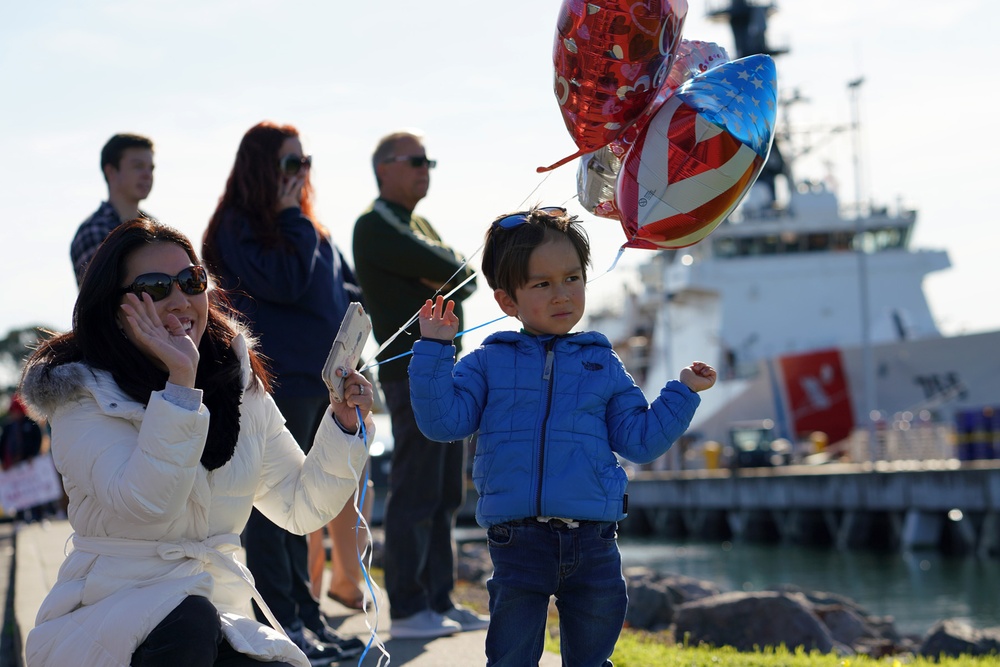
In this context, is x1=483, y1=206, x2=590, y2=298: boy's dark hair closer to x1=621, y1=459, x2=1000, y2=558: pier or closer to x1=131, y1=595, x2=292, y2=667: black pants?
x1=131, y1=595, x2=292, y2=667: black pants

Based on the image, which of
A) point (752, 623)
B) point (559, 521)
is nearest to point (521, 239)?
point (559, 521)

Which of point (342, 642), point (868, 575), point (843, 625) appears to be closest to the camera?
point (342, 642)

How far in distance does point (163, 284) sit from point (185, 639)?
71cm

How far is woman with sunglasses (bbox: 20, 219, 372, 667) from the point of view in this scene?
2.36 metres

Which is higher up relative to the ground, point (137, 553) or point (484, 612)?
point (137, 553)

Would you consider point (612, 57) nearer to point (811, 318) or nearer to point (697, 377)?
point (697, 377)

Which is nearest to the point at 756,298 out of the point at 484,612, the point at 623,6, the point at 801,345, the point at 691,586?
the point at 801,345

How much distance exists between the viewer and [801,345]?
95.7 ft

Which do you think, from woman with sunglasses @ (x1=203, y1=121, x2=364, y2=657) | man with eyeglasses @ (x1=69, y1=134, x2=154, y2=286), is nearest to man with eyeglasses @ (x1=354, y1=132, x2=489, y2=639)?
woman with sunglasses @ (x1=203, y1=121, x2=364, y2=657)

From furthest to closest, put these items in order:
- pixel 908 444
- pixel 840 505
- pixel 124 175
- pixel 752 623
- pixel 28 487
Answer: pixel 908 444 → pixel 840 505 → pixel 28 487 → pixel 752 623 → pixel 124 175

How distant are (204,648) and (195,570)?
0.19 m

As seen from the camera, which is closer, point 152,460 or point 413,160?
point 152,460

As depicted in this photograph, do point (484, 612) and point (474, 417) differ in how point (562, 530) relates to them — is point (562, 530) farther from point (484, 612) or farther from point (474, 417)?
point (484, 612)

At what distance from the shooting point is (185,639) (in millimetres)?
2352
